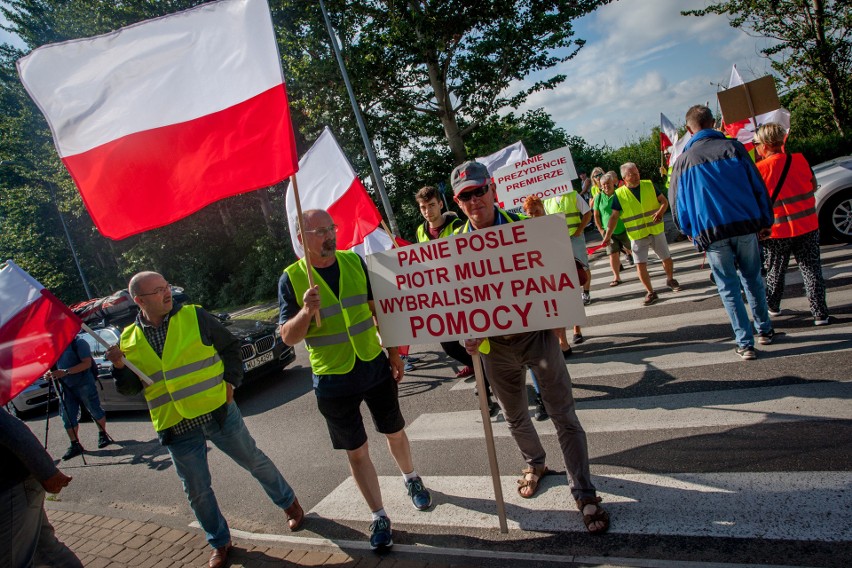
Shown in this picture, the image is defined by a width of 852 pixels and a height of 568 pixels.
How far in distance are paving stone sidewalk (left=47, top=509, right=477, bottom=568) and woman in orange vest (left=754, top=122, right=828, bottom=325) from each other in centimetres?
429

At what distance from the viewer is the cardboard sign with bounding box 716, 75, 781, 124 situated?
6.35m

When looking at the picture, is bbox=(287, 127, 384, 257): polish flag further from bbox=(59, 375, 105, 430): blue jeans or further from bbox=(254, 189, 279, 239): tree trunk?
bbox=(254, 189, 279, 239): tree trunk

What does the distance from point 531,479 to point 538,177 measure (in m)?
6.36

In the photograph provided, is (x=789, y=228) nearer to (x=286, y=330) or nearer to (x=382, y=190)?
(x=286, y=330)

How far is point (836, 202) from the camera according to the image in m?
7.67

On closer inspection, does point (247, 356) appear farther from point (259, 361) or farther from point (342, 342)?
point (342, 342)

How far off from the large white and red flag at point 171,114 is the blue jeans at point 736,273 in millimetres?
3818

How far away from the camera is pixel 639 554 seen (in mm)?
2580

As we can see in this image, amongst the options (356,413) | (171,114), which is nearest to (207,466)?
(356,413)

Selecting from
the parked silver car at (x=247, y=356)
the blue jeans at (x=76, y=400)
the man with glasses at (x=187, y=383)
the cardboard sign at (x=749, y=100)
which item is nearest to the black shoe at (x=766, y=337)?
the cardboard sign at (x=749, y=100)

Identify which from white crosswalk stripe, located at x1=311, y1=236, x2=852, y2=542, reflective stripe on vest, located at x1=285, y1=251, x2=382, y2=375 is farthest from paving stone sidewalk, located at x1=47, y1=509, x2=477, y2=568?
reflective stripe on vest, located at x1=285, y1=251, x2=382, y2=375

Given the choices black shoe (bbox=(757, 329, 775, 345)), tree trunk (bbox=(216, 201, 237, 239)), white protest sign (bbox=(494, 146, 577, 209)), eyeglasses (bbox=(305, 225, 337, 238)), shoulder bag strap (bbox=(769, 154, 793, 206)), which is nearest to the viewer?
eyeglasses (bbox=(305, 225, 337, 238))

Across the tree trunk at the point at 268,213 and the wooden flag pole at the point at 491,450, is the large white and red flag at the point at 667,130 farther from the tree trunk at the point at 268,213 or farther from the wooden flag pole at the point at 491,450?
the tree trunk at the point at 268,213

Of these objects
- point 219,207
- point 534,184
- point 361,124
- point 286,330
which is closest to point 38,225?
point 219,207
